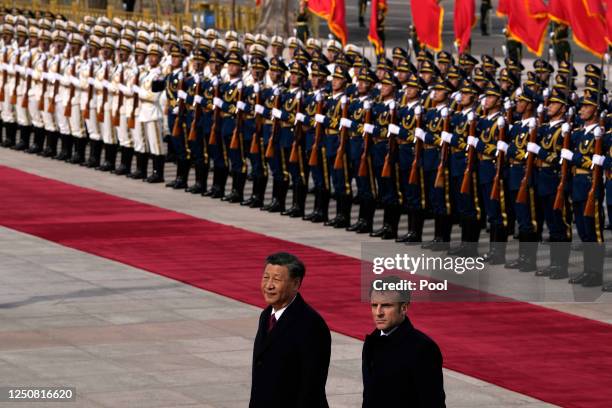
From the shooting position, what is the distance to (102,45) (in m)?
23.5

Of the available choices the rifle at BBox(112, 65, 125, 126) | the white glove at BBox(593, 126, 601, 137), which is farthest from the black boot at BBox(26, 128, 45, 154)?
the white glove at BBox(593, 126, 601, 137)

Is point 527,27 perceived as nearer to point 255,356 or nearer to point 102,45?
point 102,45

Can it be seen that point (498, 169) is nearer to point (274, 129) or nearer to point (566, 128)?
point (566, 128)

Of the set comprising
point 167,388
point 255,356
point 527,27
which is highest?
point 527,27

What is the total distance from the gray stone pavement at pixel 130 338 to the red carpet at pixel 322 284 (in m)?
0.33

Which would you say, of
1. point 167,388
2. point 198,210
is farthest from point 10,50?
point 167,388

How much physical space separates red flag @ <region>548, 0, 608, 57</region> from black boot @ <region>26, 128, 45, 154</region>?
9.61 m

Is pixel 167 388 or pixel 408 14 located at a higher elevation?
pixel 408 14

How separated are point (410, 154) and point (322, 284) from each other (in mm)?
2834

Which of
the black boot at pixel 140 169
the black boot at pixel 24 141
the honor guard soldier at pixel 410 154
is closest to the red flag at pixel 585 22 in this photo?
the honor guard soldier at pixel 410 154

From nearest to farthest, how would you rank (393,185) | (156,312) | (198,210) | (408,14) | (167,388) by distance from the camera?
1. (167,388)
2. (156,312)
3. (393,185)
4. (198,210)
5. (408,14)

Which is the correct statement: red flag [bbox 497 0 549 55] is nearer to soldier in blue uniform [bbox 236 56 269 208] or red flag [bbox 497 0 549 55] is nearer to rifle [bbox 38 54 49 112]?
soldier in blue uniform [bbox 236 56 269 208]

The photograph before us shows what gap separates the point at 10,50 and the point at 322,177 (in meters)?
8.41

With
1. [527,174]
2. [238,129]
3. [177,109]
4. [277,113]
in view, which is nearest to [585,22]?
[527,174]
